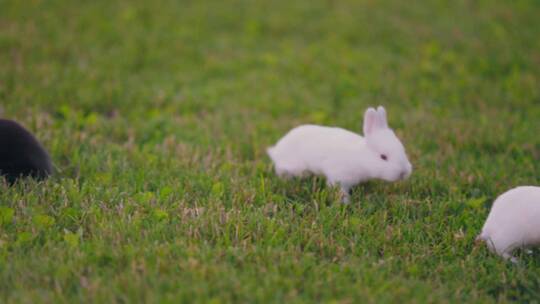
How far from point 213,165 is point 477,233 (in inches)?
82.7

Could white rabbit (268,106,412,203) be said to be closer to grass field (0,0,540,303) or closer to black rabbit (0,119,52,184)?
grass field (0,0,540,303)

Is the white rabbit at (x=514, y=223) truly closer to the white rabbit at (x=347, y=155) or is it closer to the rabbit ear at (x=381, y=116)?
the white rabbit at (x=347, y=155)

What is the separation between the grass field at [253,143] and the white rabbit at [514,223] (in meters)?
0.12

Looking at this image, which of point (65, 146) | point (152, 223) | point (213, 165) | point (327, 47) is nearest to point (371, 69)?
point (327, 47)

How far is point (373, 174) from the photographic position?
381cm

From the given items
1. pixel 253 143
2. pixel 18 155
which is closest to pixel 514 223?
pixel 253 143

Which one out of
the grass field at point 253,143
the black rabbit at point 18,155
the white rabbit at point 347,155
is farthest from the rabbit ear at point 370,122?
the black rabbit at point 18,155

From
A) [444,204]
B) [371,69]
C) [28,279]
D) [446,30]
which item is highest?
[446,30]

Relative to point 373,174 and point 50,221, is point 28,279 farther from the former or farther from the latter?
point 373,174

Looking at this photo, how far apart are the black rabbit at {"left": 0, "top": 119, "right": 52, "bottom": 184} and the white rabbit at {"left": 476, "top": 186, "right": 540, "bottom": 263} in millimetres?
3133

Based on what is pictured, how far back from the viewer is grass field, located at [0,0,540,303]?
3.04 meters

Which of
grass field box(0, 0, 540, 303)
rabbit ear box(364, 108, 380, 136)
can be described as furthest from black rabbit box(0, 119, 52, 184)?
rabbit ear box(364, 108, 380, 136)

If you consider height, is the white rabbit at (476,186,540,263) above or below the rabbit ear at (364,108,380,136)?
below

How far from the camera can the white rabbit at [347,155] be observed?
12.3 ft
